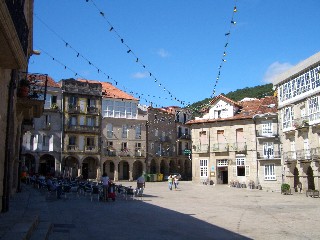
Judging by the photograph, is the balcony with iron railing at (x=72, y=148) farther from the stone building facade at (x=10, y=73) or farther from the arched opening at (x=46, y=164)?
the stone building facade at (x=10, y=73)

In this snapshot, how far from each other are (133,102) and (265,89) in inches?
893

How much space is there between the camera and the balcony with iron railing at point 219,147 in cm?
4475

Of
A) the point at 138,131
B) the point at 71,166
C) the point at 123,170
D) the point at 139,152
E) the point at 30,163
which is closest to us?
the point at 30,163

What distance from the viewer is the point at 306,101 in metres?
33.0

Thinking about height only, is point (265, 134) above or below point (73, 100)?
below

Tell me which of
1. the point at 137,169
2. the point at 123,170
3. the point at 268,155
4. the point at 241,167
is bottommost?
the point at 123,170

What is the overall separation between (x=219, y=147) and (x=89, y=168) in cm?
1973

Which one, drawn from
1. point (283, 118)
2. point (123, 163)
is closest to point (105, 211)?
point (283, 118)

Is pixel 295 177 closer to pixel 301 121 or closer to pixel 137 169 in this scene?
pixel 301 121

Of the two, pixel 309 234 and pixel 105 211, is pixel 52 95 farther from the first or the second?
pixel 309 234

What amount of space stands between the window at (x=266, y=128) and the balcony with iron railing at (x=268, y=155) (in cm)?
194

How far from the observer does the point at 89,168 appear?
53.2 metres

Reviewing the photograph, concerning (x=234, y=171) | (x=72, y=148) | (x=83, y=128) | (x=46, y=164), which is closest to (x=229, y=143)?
(x=234, y=171)

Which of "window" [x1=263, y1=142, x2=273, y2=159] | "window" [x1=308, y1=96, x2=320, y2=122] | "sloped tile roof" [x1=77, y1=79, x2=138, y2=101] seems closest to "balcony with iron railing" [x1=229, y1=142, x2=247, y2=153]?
"window" [x1=263, y1=142, x2=273, y2=159]
